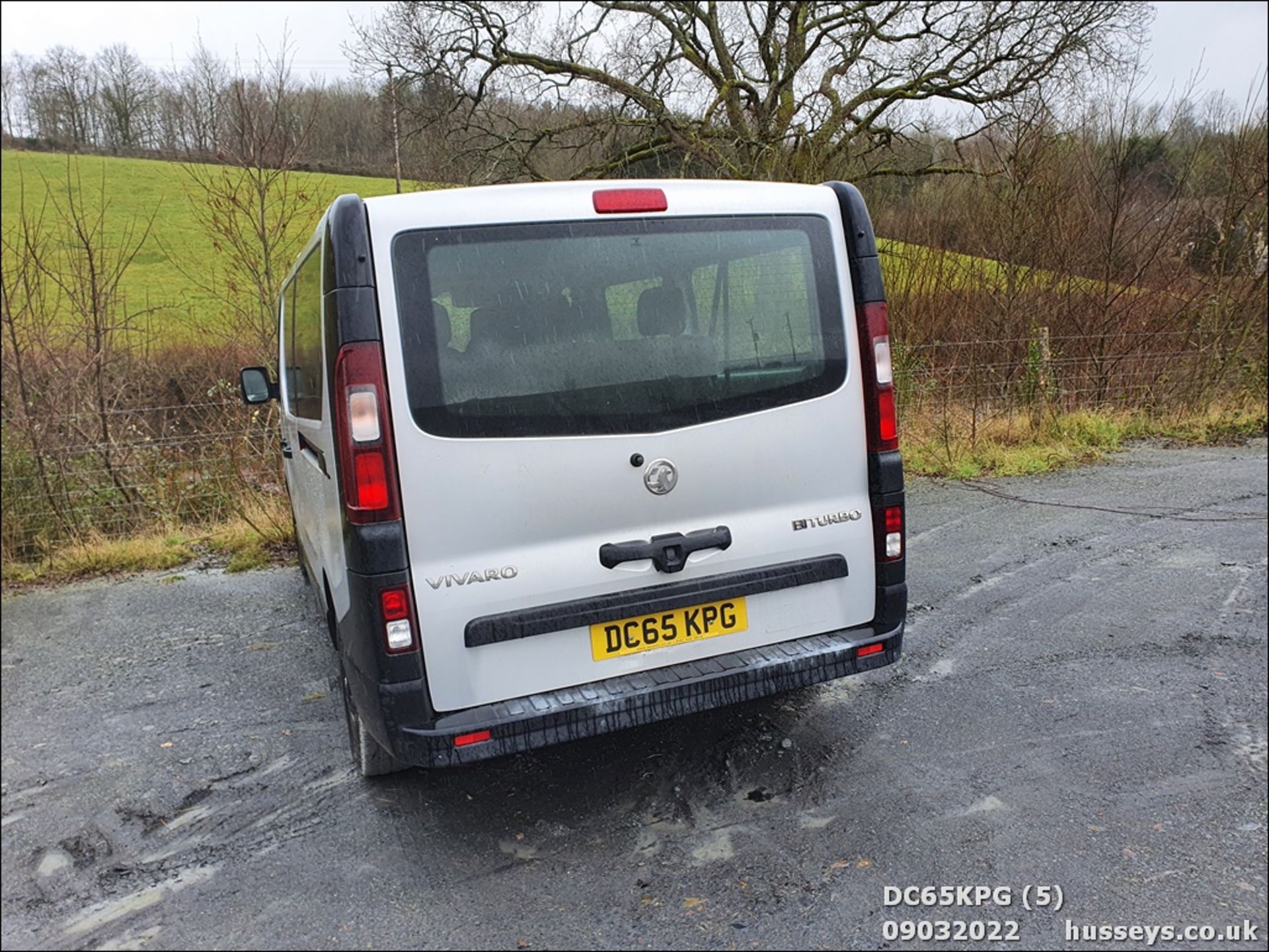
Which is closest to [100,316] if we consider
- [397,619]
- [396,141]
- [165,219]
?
[165,219]

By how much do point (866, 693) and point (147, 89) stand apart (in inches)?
147

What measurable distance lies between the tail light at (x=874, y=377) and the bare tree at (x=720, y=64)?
1048 centimetres

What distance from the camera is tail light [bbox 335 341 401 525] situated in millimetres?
2492

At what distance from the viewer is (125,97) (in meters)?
3.03

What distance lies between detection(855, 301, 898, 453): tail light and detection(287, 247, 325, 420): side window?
1842 mm

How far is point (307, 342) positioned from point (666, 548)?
163cm

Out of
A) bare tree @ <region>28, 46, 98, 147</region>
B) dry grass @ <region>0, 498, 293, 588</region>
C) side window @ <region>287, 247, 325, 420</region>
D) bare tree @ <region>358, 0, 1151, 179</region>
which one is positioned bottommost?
dry grass @ <region>0, 498, 293, 588</region>

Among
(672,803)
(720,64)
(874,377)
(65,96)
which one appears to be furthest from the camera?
(720,64)

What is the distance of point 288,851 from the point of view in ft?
9.08

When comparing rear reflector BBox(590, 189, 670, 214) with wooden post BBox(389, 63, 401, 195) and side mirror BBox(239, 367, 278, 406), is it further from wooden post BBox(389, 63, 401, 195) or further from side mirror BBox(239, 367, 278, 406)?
wooden post BBox(389, 63, 401, 195)

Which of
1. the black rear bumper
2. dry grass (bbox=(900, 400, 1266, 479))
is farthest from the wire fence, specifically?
the black rear bumper

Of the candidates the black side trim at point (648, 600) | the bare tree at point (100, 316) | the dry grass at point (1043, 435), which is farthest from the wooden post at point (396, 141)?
the dry grass at point (1043, 435)

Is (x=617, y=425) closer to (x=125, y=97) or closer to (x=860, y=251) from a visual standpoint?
(x=860, y=251)

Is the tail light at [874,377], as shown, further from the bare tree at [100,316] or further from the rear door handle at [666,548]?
the bare tree at [100,316]
